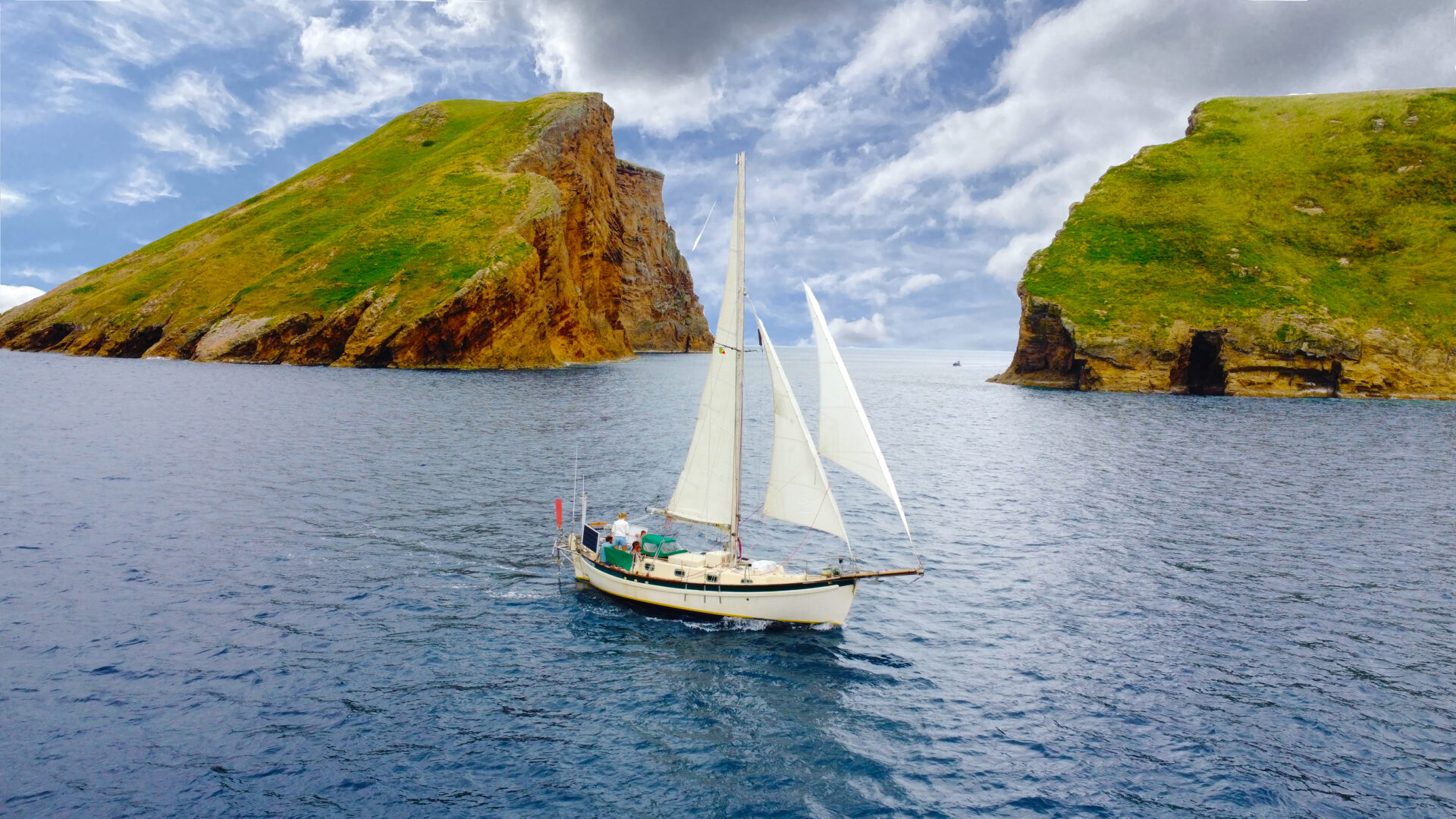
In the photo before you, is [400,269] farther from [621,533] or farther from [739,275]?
[739,275]

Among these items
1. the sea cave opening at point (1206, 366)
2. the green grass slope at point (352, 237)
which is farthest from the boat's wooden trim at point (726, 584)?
the sea cave opening at point (1206, 366)

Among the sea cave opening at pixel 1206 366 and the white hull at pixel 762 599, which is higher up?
the sea cave opening at pixel 1206 366

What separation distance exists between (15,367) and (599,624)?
128 metres

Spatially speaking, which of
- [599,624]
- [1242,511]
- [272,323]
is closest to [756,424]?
[1242,511]

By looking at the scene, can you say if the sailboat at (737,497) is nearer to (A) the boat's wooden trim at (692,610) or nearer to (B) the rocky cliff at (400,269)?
(A) the boat's wooden trim at (692,610)

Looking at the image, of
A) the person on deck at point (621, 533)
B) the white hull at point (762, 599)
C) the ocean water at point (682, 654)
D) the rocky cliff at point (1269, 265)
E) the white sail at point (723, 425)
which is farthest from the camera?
the rocky cliff at point (1269, 265)

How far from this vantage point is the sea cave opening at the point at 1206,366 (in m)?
107

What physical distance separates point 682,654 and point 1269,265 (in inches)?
5211

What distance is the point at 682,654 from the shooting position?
23062 millimetres

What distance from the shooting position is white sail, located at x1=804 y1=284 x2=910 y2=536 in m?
22.1

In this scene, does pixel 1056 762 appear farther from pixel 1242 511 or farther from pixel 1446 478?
pixel 1446 478

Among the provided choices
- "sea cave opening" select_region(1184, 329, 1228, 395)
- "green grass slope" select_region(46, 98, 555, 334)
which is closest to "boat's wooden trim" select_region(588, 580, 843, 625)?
"green grass slope" select_region(46, 98, 555, 334)

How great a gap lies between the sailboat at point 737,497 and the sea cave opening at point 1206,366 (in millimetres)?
107087

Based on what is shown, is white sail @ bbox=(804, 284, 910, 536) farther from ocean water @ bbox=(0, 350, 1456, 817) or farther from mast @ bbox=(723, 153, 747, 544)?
ocean water @ bbox=(0, 350, 1456, 817)
